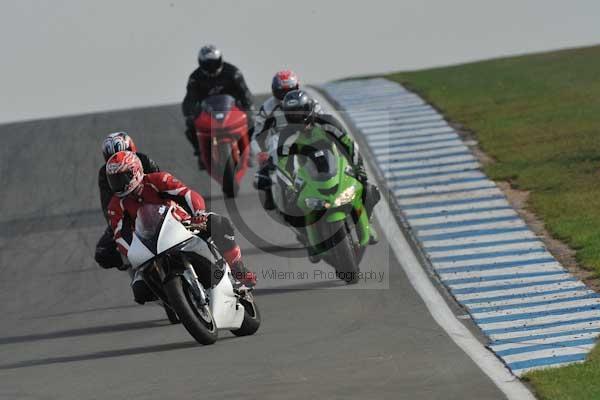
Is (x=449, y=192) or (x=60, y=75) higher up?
(x=449, y=192)

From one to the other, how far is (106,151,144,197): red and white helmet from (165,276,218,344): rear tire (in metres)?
0.84

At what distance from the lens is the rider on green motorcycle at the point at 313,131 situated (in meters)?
11.7

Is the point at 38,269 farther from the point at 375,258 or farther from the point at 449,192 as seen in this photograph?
the point at 449,192

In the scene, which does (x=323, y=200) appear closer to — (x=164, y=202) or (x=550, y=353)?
(x=164, y=202)

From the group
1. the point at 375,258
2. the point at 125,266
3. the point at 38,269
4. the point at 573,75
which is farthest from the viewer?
the point at 573,75

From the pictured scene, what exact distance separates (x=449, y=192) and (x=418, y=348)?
6.29 metres

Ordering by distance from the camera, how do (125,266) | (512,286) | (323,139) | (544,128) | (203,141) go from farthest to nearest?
(544,128) → (203,141) → (323,139) → (512,286) → (125,266)

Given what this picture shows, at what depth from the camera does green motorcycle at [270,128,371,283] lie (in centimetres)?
1126

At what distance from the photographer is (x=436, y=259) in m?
12.2

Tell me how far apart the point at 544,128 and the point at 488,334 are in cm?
929

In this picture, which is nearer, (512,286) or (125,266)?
(125,266)

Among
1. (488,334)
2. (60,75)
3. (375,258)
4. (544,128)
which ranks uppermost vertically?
(488,334)

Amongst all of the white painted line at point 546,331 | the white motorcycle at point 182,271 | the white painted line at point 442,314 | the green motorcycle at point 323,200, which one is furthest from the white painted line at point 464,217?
the white motorcycle at point 182,271

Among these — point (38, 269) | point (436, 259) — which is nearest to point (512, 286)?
point (436, 259)
